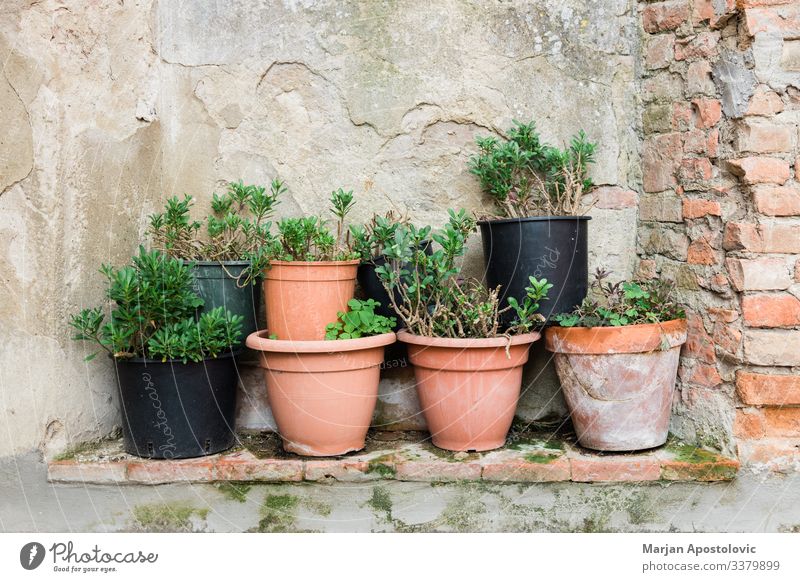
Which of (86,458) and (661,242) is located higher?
(661,242)

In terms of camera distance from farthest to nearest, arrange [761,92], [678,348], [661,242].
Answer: [661,242]
[678,348]
[761,92]

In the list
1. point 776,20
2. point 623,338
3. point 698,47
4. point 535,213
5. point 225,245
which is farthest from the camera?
point 535,213

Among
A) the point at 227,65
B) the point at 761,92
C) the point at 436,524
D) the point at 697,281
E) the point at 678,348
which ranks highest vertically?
the point at 227,65

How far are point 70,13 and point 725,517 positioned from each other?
2669mm

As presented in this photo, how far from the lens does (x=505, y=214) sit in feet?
8.43

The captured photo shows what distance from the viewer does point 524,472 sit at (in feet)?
7.24

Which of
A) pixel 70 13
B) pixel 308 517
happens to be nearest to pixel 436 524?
pixel 308 517

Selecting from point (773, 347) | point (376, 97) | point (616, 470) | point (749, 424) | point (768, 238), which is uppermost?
point (376, 97)

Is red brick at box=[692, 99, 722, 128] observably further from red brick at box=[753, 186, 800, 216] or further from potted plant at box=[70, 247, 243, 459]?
potted plant at box=[70, 247, 243, 459]

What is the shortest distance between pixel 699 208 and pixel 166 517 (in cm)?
200

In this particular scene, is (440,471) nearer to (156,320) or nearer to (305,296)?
(305,296)

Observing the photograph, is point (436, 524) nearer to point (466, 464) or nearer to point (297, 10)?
point (466, 464)

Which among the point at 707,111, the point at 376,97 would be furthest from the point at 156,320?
the point at 707,111

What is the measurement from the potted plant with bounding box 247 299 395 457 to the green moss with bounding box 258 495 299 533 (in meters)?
0.16
